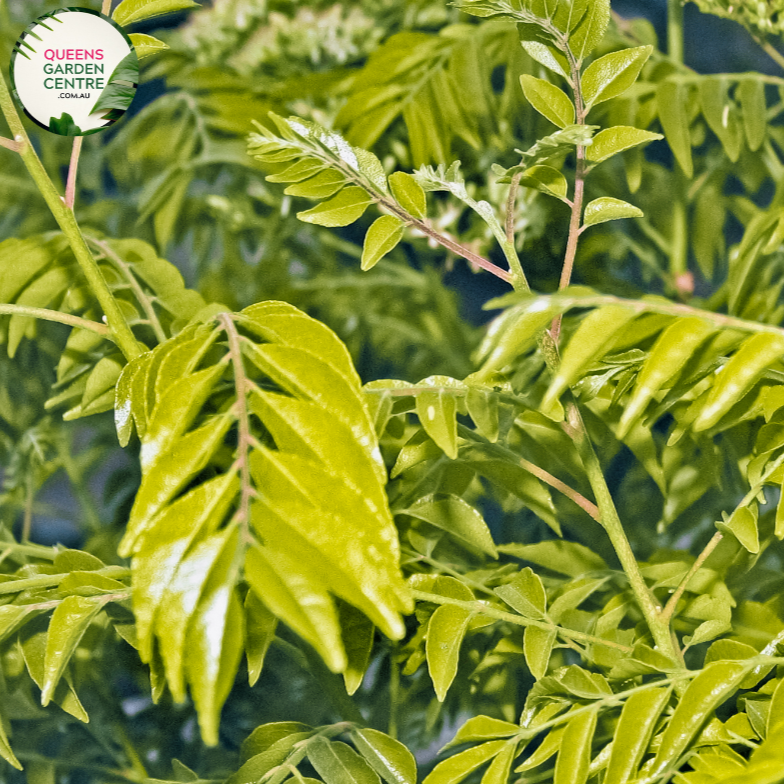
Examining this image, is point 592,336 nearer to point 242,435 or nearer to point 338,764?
point 242,435

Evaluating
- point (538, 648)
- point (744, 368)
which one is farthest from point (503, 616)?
point (744, 368)

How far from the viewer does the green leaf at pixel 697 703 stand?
0.63ft

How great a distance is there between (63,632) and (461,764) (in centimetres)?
13

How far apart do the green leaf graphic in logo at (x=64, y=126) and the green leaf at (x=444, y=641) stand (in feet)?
0.81

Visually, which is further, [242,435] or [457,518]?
[457,518]

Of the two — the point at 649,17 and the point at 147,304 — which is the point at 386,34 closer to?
the point at 649,17

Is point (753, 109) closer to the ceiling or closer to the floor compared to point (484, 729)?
closer to the ceiling

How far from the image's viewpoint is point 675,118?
340 millimetres

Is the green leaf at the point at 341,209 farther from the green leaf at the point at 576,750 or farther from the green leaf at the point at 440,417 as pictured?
→ the green leaf at the point at 576,750

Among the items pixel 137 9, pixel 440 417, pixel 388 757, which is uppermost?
pixel 137 9

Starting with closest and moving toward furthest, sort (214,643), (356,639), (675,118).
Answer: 1. (214,643)
2. (356,639)
3. (675,118)

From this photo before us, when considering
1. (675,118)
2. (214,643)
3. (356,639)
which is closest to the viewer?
(214,643)

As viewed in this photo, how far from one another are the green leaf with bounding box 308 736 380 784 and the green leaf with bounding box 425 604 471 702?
2.0 inches

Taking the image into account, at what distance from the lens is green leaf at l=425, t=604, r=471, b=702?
24 cm
